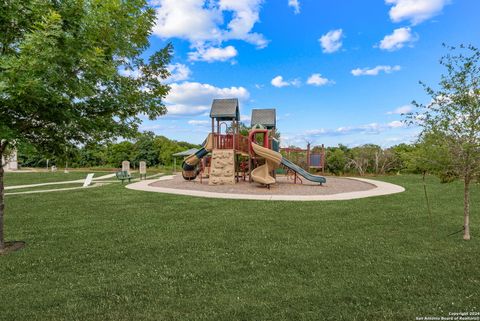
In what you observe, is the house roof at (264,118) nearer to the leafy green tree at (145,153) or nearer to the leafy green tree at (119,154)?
the leafy green tree at (145,153)

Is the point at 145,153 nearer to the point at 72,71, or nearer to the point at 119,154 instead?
the point at 119,154

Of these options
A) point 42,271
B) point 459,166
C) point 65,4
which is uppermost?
point 65,4

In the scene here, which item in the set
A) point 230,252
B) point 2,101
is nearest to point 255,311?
point 230,252

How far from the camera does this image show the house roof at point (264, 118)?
2172 cm

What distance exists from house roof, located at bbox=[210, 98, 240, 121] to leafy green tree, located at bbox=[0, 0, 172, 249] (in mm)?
11379

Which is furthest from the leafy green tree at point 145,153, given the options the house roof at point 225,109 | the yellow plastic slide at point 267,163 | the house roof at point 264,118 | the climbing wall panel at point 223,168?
the yellow plastic slide at point 267,163

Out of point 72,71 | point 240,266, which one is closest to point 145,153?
point 72,71

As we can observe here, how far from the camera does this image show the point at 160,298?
12.7 ft

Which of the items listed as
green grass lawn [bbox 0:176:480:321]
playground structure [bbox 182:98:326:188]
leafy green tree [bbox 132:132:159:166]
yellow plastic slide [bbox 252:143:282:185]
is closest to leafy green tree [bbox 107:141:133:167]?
leafy green tree [bbox 132:132:159:166]

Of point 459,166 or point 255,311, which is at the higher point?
point 459,166

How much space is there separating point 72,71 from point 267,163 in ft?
40.0

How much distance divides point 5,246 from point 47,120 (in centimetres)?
314

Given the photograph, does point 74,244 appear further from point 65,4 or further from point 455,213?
point 455,213

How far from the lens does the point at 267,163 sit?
16094 millimetres
